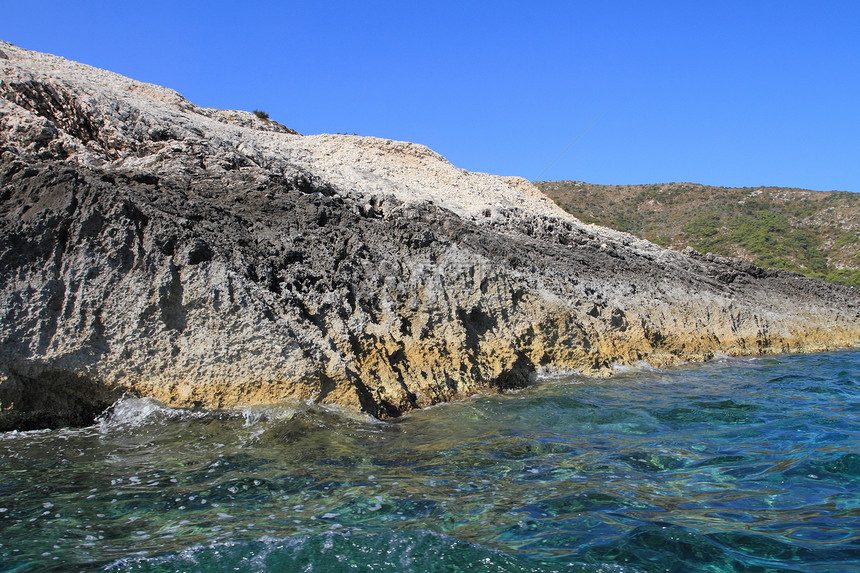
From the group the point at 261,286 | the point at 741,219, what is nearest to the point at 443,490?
the point at 261,286

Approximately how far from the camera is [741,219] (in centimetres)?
5006

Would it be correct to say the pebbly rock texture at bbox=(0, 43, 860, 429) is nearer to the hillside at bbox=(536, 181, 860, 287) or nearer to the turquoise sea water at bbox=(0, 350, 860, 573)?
the turquoise sea water at bbox=(0, 350, 860, 573)

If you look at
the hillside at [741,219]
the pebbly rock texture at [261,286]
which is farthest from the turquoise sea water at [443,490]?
the hillside at [741,219]

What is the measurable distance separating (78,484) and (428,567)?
301 cm

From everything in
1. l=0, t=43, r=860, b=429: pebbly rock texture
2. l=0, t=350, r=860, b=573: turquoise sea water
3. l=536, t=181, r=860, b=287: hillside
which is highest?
l=536, t=181, r=860, b=287: hillside

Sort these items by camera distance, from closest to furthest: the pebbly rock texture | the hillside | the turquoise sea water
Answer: the turquoise sea water, the pebbly rock texture, the hillside

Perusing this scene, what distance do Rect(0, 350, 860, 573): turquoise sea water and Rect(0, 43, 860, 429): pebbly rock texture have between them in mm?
504

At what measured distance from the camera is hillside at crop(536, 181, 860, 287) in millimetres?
41906

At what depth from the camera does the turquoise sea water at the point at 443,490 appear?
3469 millimetres

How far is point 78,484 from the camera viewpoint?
4539 millimetres

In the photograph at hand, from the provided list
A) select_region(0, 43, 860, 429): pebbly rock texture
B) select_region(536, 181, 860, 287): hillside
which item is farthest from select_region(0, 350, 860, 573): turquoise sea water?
select_region(536, 181, 860, 287): hillside

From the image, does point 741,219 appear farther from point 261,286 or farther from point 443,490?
point 443,490

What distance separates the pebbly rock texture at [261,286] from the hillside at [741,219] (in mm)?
31924

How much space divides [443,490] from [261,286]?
3.67 meters
